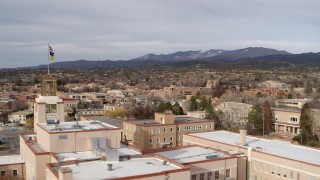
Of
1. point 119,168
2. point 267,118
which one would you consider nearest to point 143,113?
point 267,118

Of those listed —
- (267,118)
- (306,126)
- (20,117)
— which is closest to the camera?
(306,126)

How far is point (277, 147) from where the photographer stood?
3884 centimetres

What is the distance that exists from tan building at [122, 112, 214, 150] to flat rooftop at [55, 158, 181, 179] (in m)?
28.1

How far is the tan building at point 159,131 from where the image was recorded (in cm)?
5803

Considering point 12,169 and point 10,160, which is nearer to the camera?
point 12,169

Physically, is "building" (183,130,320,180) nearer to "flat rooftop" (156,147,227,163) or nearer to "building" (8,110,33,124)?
"flat rooftop" (156,147,227,163)

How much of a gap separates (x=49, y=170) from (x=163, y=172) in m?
7.62

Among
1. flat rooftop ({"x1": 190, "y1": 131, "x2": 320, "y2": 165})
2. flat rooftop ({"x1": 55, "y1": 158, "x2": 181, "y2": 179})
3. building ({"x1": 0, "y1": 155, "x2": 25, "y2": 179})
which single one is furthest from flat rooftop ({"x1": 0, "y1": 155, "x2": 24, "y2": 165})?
flat rooftop ({"x1": 190, "y1": 131, "x2": 320, "y2": 165})

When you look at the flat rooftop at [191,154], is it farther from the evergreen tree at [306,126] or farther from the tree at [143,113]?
the tree at [143,113]

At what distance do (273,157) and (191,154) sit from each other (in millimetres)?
7194

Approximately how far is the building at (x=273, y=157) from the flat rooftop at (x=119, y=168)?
425 inches

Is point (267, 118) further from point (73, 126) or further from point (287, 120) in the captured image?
point (73, 126)

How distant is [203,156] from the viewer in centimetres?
3388

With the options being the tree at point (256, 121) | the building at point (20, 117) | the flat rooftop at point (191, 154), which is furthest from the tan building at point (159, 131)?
the building at point (20, 117)
